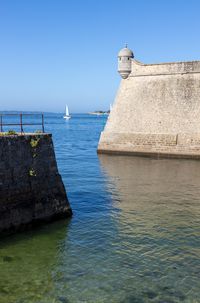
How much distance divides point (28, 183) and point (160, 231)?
15.9ft

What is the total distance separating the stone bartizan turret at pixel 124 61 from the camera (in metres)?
34.9

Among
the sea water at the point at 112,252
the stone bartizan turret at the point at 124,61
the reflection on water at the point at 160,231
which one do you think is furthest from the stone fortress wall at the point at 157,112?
the sea water at the point at 112,252

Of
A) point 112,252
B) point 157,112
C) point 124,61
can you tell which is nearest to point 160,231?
point 112,252

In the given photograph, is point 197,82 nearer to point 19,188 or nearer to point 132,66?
point 132,66

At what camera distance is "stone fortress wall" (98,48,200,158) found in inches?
1288

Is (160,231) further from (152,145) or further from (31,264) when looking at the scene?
(152,145)

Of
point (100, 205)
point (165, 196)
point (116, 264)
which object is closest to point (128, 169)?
point (165, 196)

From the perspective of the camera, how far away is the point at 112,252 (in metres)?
11.9

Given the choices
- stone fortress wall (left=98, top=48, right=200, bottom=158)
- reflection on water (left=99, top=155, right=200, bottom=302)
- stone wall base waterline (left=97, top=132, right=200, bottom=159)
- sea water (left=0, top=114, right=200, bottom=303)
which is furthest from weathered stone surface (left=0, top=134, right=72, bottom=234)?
stone fortress wall (left=98, top=48, right=200, bottom=158)

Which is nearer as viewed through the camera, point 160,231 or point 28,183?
point 28,183

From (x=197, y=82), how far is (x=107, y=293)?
26.8 metres

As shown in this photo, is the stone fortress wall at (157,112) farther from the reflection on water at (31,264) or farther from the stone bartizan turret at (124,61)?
the reflection on water at (31,264)

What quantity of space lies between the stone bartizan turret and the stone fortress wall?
0.12 meters

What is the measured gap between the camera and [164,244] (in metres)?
12.6
